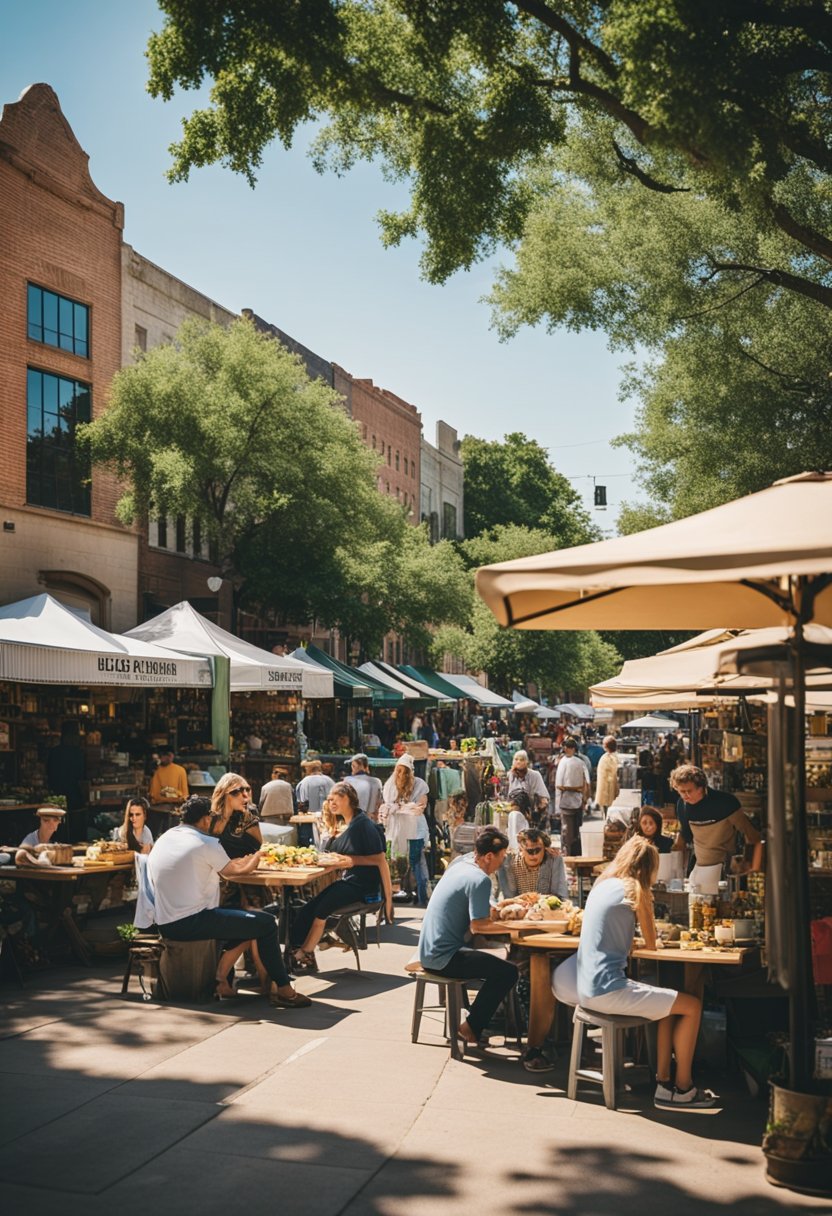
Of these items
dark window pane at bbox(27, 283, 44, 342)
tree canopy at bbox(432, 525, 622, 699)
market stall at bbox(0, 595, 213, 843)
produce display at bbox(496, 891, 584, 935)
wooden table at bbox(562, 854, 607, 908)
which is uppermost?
dark window pane at bbox(27, 283, 44, 342)

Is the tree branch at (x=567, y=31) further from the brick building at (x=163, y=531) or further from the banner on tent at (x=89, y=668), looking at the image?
the brick building at (x=163, y=531)

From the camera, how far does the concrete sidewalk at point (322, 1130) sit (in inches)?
237

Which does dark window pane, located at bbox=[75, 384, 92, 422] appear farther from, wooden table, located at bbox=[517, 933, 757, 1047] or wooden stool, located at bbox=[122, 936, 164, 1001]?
wooden table, located at bbox=[517, 933, 757, 1047]

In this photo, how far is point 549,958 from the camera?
8.88 meters

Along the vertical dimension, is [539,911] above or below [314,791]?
below

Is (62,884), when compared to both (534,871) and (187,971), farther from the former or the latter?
(534,871)

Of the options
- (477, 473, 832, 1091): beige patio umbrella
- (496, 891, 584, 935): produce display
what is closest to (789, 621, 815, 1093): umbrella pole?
(477, 473, 832, 1091): beige patio umbrella

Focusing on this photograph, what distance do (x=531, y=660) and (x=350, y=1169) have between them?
52.0m

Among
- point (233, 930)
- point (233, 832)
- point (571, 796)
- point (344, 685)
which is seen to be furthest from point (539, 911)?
point (344, 685)

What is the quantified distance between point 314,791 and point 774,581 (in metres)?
10.7

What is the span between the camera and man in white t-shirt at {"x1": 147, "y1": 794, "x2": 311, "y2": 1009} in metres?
9.91

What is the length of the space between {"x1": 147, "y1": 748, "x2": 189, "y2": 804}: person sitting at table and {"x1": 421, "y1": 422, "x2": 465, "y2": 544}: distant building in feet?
153

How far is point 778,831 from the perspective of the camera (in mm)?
6047

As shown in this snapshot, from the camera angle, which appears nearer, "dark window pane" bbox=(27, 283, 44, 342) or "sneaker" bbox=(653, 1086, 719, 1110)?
"sneaker" bbox=(653, 1086, 719, 1110)
